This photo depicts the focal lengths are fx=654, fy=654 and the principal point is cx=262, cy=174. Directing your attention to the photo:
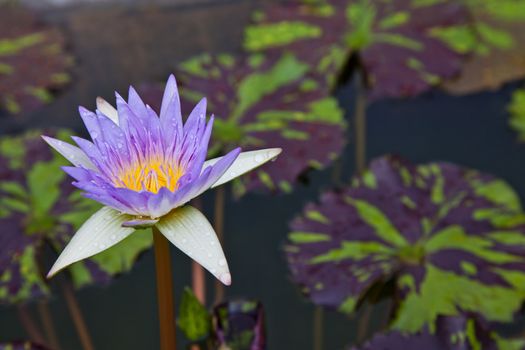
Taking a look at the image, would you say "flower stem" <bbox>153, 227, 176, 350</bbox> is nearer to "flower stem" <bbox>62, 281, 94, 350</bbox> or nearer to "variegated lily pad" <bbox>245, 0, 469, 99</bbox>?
"flower stem" <bbox>62, 281, 94, 350</bbox>

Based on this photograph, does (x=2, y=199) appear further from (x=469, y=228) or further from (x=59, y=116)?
(x=469, y=228)

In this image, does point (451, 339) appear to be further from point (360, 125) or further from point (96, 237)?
point (360, 125)

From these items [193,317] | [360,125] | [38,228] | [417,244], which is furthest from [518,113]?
[38,228]

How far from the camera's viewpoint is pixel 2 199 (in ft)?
6.00

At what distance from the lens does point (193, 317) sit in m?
1.21

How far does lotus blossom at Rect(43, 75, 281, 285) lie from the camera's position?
905 mm

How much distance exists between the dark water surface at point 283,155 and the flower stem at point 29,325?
3 centimetres

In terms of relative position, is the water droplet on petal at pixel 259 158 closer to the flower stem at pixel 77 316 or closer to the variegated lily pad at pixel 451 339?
the variegated lily pad at pixel 451 339

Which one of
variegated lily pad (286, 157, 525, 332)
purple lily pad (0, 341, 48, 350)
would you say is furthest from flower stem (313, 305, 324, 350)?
purple lily pad (0, 341, 48, 350)

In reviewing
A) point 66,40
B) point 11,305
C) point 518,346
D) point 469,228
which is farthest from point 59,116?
point 518,346

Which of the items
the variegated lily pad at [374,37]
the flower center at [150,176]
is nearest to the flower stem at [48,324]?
the flower center at [150,176]

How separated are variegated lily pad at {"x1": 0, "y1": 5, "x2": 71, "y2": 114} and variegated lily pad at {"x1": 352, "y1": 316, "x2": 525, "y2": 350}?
160cm

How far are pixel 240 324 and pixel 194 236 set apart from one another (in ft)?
1.53

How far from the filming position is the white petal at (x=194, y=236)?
90cm
